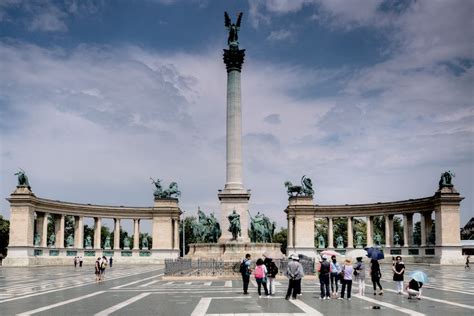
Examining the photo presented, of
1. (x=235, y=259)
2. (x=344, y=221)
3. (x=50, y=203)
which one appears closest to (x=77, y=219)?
(x=50, y=203)

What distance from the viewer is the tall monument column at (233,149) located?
191 feet

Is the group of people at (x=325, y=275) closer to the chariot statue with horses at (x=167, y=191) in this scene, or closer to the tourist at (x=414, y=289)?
the tourist at (x=414, y=289)

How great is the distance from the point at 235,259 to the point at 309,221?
164 feet

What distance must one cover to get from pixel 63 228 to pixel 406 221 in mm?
60069

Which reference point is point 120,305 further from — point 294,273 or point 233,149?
point 233,149

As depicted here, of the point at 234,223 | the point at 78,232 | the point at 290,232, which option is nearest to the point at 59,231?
the point at 78,232

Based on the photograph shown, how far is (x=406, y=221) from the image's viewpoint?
91.7 metres

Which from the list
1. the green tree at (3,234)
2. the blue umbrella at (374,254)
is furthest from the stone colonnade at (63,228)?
the blue umbrella at (374,254)

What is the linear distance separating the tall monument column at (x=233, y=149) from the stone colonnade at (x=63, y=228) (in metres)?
39.8

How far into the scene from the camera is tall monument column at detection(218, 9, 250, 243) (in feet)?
191

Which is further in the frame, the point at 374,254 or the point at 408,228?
the point at 408,228

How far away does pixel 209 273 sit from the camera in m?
42.2

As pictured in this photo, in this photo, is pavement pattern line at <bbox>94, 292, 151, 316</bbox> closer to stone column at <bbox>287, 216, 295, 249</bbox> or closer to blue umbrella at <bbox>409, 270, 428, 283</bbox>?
blue umbrella at <bbox>409, 270, 428, 283</bbox>

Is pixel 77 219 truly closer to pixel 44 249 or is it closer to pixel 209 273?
pixel 44 249
